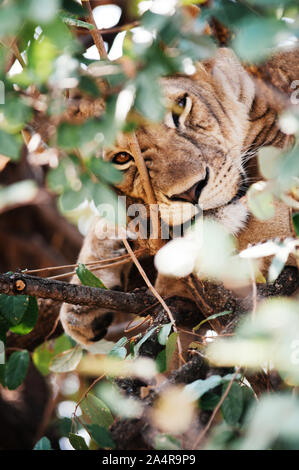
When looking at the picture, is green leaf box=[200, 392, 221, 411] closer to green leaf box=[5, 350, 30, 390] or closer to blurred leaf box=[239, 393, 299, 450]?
blurred leaf box=[239, 393, 299, 450]

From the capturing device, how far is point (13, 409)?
3973 millimetres

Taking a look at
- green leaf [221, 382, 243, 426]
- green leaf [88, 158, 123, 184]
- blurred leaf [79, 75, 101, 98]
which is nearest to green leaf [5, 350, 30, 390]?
green leaf [221, 382, 243, 426]

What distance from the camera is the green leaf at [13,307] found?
162cm

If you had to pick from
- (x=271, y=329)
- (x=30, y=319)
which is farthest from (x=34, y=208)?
(x=271, y=329)

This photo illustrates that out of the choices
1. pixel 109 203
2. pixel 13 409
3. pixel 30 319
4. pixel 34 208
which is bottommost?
pixel 13 409

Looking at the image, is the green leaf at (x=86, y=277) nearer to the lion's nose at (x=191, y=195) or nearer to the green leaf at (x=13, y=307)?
the green leaf at (x=13, y=307)

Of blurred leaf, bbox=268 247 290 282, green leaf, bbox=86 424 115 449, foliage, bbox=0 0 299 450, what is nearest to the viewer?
foliage, bbox=0 0 299 450

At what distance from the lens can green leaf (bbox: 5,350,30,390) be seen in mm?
1781

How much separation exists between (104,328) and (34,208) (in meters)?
2.74

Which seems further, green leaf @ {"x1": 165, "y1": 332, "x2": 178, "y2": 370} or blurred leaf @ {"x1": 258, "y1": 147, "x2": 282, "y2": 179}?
green leaf @ {"x1": 165, "y1": 332, "x2": 178, "y2": 370}

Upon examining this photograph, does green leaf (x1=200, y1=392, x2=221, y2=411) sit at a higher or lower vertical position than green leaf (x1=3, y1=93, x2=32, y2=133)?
lower

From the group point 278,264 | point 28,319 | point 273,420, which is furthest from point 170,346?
point 273,420

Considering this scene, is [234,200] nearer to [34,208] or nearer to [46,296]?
[46,296]

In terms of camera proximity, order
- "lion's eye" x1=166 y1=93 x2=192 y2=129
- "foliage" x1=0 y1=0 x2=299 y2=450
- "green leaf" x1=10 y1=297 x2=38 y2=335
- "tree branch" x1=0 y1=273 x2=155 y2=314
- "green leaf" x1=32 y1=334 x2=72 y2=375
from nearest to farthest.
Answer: "foliage" x1=0 y1=0 x2=299 y2=450, "tree branch" x1=0 y1=273 x2=155 y2=314, "green leaf" x1=10 y1=297 x2=38 y2=335, "lion's eye" x1=166 y1=93 x2=192 y2=129, "green leaf" x1=32 y1=334 x2=72 y2=375
